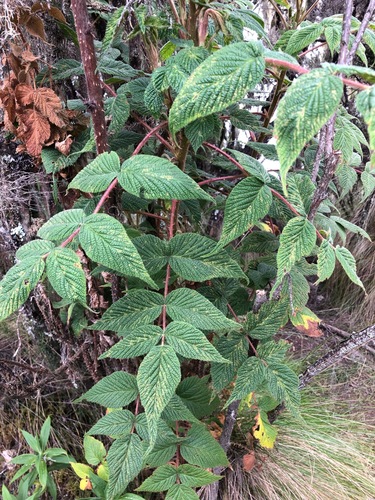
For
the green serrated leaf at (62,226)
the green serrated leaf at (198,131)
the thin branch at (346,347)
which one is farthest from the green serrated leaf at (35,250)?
the thin branch at (346,347)

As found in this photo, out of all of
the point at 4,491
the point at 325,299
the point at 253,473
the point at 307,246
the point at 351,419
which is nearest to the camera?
the point at 307,246

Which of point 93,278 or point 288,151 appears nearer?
point 288,151

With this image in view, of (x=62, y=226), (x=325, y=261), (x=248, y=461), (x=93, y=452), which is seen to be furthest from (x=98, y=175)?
(x=248, y=461)

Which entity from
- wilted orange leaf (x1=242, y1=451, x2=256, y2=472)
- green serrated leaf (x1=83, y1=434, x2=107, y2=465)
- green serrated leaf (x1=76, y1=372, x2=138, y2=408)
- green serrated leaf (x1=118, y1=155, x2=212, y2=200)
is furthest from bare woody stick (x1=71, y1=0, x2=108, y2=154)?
wilted orange leaf (x1=242, y1=451, x2=256, y2=472)

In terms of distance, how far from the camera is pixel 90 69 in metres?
0.57

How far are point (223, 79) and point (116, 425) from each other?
488mm

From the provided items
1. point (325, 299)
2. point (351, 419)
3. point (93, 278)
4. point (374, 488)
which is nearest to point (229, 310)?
point (93, 278)

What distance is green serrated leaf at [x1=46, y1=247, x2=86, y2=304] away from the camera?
1.47ft

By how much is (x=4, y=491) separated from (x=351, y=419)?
3.46ft

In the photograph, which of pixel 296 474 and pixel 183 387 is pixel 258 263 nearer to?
pixel 183 387

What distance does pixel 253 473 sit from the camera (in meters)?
1.11

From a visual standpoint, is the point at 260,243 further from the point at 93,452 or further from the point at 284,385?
the point at 93,452

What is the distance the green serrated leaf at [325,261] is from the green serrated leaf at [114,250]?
0.20 meters

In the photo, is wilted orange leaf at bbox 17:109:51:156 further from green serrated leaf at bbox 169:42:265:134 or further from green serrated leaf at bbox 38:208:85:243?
green serrated leaf at bbox 169:42:265:134
